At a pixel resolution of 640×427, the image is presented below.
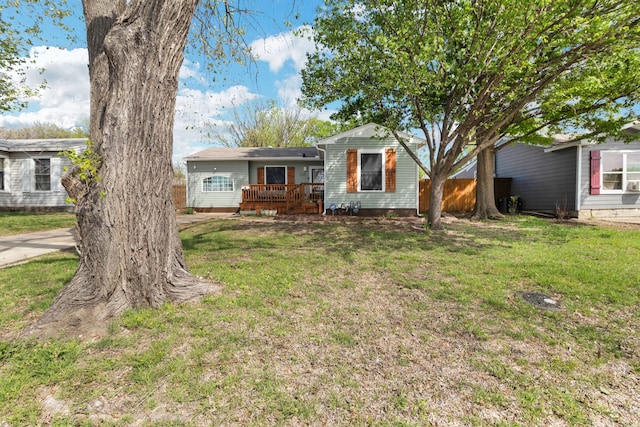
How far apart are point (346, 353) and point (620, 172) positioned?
14915 mm

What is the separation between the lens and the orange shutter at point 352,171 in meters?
12.0

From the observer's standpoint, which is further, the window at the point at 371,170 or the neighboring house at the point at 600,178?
the window at the point at 371,170

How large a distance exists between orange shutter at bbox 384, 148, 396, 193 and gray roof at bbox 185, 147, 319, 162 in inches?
142

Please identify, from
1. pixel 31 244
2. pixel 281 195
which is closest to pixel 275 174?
pixel 281 195

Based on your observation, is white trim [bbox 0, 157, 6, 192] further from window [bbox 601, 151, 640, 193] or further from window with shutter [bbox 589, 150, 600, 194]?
window [bbox 601, 151, 640, 193]

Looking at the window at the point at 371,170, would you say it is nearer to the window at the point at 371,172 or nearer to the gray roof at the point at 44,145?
the window at the point at 371,172

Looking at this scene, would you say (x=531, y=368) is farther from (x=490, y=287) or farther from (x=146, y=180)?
(x=146, y=180)

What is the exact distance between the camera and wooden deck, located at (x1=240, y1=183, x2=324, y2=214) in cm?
1320

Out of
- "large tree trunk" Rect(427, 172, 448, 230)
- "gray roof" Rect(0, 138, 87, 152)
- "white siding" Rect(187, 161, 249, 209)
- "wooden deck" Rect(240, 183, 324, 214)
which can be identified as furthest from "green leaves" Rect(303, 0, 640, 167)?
"gray roof" Rect(0, 138, 87, 152)

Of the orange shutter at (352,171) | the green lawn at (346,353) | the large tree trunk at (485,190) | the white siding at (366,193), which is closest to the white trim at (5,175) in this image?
the green lawn at (346,353)

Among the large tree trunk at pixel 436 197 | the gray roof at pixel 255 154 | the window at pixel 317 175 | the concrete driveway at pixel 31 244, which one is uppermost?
the gray roof at pixel 255 154

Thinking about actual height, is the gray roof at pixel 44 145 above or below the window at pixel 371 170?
above

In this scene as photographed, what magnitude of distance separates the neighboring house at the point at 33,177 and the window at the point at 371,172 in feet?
43.7

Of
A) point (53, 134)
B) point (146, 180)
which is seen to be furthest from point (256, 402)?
point (53, 134)
